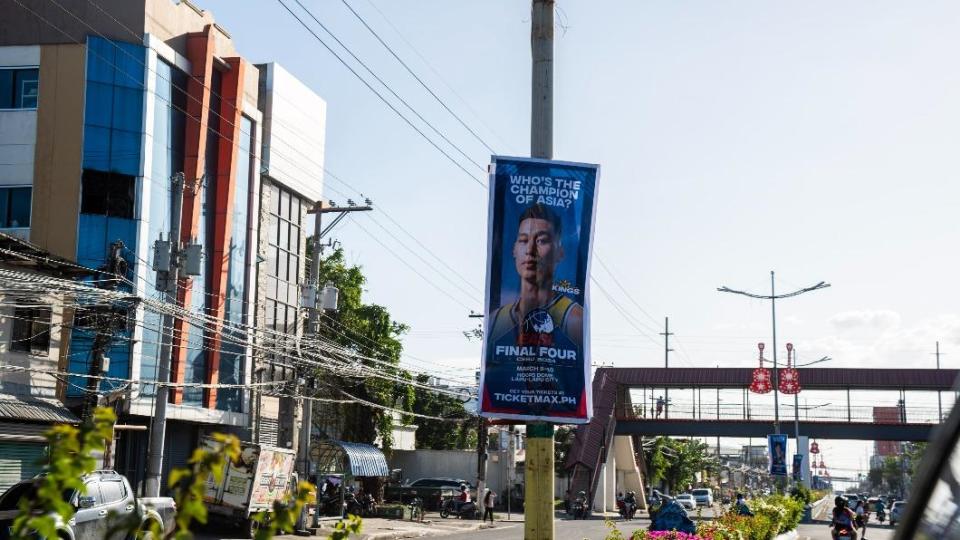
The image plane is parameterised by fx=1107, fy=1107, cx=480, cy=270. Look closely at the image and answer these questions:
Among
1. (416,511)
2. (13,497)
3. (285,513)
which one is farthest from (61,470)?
(416,511)

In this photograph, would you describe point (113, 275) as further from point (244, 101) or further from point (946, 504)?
point (946, 504)

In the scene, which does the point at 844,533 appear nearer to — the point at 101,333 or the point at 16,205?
the point at 101,333

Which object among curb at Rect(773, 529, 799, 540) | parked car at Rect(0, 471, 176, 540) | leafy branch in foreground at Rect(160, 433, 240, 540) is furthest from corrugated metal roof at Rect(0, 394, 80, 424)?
leafy branch in foreground at Rect(160, 433, 240, 540)

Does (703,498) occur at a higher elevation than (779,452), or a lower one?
lower

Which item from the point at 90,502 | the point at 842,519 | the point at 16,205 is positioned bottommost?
the point at 842,519

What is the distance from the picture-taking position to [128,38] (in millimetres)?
36688

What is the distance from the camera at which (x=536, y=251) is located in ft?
33.1

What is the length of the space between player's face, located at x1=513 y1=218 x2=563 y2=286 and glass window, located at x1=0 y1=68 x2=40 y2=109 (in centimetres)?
3079

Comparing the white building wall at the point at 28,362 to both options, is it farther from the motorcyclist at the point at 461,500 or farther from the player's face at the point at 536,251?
the motorcyclist at the point at 461,500

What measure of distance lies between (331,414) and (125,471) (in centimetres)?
2136

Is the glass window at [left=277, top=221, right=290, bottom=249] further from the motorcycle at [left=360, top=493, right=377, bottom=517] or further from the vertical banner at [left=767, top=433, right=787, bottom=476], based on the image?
the vertical banner at [left=767, top=433, right=787, bottom=476]

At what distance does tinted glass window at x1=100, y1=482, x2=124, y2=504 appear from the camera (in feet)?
65.1

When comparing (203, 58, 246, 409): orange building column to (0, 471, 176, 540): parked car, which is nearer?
(0, 471, 176, 540): parked car

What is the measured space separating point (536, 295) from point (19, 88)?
31547 millimetres
